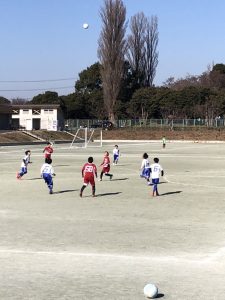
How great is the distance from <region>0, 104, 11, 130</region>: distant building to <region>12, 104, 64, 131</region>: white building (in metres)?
9.40

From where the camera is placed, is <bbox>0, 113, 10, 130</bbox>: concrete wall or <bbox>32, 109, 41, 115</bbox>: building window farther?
<bbox>32, 109, 41, 115</bbox>: building window

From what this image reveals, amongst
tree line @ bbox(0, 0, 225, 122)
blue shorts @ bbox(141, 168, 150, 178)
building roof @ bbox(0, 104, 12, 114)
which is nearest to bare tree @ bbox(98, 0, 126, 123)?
tree line @ bbox(0, 0, 225, 122)

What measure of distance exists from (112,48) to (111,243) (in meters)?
77.4

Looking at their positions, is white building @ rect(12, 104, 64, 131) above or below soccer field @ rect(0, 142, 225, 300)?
above

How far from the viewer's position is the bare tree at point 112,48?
8500 cm

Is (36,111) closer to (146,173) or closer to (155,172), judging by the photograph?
(146,173)

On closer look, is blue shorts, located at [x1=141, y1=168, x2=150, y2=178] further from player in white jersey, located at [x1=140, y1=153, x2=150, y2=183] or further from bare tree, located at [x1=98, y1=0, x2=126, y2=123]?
bare tree, located at [x1=98, y1=0, x2=126, y2=123]

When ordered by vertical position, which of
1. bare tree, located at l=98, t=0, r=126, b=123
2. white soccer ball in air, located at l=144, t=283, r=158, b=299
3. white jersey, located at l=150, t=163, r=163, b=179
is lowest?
white soccer ball in air, located at l=144, t=283, r=158, b=299

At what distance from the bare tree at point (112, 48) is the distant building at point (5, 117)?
16167mm

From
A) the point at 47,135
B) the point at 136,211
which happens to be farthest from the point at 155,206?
the point at 47,135

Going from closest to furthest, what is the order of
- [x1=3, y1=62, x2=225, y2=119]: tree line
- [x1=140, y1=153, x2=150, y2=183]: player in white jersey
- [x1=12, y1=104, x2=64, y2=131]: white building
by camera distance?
[x1=140, y1=153, x2=150, y2=183]: player in white jersey
[x1=3, y1=62, x2=225, y2=119]: tree line
[x1=12, y1=104, x2=64, y2=131]: white building

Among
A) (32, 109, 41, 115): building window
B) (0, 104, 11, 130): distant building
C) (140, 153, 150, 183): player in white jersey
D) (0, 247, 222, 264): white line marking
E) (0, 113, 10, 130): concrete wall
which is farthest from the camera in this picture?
(32, 109, 41, 115): building window

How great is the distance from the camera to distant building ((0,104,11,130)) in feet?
256

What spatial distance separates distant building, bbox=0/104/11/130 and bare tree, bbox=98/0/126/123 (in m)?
16.2
